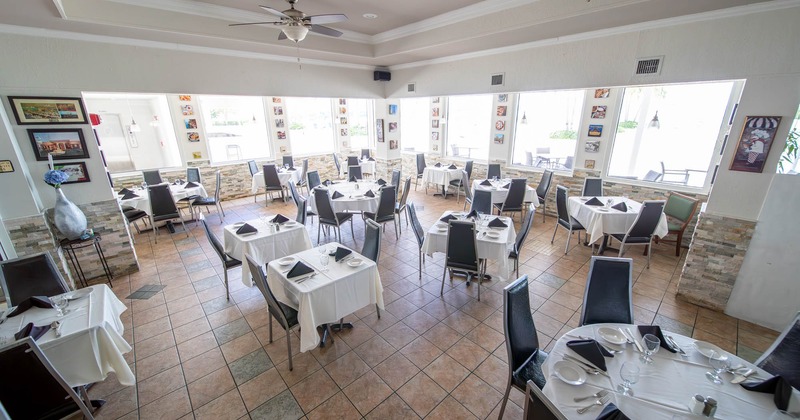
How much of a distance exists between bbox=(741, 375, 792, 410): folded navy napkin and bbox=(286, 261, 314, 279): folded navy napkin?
10.9 ft

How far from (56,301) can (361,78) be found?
22.7 feet

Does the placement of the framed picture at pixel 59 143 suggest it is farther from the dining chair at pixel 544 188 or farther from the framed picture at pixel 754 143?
the framed picture at pixel 754 143

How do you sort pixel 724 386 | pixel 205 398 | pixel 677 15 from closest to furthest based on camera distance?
1. pixel 724 386
2. pixel 205 398
3. pixel 677 15


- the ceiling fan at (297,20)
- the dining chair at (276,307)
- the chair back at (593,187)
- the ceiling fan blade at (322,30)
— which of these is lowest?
the dining chair at (276,307)

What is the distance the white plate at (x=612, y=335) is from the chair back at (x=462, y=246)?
1.66 meters

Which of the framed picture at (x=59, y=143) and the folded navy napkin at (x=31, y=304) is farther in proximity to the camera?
the framed picture at (x=59, y=143)

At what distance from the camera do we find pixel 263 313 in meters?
3.92

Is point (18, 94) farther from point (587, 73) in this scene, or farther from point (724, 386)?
point (587, 73)

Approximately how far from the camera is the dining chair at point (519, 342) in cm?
227

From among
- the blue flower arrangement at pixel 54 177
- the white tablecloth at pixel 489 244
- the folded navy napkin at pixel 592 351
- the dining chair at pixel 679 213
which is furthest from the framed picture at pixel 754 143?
the blue flower arrangement at pixel 54 177

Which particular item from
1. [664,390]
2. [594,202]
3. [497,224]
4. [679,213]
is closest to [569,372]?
[664,390]

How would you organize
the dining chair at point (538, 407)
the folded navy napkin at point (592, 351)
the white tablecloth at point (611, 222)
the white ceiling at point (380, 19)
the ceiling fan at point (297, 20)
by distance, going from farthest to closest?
the white tablecloth at point (611, 222) < the white ceiling at point (380, 19) < the ceiling fan at point (297, 20) < the folded navy napkin at point (592, 351) < the dining chair at point (538, 407)

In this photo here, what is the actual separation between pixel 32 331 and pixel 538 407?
356cm

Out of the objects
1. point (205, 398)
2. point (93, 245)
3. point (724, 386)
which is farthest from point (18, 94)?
point (724, 386)
